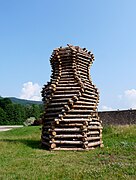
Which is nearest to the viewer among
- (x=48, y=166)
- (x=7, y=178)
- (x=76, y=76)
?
(x=7, y=178)

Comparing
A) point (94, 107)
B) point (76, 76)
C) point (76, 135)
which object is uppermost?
point (76, 76)

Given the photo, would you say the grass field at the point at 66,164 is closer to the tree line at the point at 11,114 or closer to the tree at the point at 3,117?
the tree at the point at 3,117

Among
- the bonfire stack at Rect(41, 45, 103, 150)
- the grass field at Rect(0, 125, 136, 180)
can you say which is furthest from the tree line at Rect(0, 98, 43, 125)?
the grass field at Rect(0, 125, 136, 180)

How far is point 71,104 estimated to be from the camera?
14695 millimetres

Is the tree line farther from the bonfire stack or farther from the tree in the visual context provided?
the bonfire stack

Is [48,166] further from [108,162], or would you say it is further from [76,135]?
[76,135]

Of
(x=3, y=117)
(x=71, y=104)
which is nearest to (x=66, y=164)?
(x=71, y=104)

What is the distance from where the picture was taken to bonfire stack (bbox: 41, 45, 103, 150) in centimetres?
1442

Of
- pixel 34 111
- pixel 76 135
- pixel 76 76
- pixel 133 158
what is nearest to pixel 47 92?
pixel 76 76

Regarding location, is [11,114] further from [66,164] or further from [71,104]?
[66,164]

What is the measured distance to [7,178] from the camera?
857 centimetres

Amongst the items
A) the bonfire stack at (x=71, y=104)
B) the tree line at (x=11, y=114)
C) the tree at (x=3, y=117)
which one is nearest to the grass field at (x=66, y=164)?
the bonfire stack at (x=71, y=104)

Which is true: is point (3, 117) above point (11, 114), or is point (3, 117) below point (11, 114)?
below

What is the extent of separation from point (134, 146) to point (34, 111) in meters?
44.8
